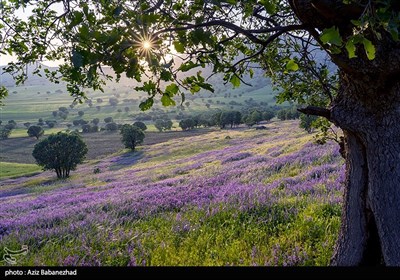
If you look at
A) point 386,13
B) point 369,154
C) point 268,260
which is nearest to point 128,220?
point 268,260

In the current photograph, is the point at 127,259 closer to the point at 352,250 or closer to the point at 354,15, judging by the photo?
the point at 352,250

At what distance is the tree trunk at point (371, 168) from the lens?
332 cm

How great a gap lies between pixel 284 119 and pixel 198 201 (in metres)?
127

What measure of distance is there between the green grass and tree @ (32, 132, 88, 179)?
57.0 feet

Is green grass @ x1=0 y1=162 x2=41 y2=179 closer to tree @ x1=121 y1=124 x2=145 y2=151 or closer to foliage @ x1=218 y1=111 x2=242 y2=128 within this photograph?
tree @ x1=121 y1=124 x2=145 y2=151

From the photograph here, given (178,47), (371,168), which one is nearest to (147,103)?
(178,47)

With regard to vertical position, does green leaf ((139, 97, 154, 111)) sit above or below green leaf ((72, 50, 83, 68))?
below

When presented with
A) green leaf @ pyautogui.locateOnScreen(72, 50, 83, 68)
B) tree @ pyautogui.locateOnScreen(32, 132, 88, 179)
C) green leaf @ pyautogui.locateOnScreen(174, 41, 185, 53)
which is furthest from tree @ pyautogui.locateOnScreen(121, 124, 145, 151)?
green leaf @ pyautogui.locateOnScreen(72, 50, 83, 68)

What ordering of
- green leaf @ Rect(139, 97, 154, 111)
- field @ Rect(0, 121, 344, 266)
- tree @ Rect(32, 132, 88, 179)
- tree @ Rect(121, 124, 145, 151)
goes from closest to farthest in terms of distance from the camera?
1. green leaf @ Rect(139, 97, 154, 111)
2. field @ Rect(0, 121, 344, 266)
3. tree @ Rect(32, 132, 88, 179)
4. tree @ Rect(121, 124, 145, 151)

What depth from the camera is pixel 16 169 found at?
78.4 m

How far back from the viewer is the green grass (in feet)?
234

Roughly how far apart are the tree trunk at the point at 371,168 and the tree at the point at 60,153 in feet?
208

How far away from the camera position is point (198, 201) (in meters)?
9.47

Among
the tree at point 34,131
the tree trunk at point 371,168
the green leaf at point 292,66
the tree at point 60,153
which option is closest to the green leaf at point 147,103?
the green leaf at point 292,66
